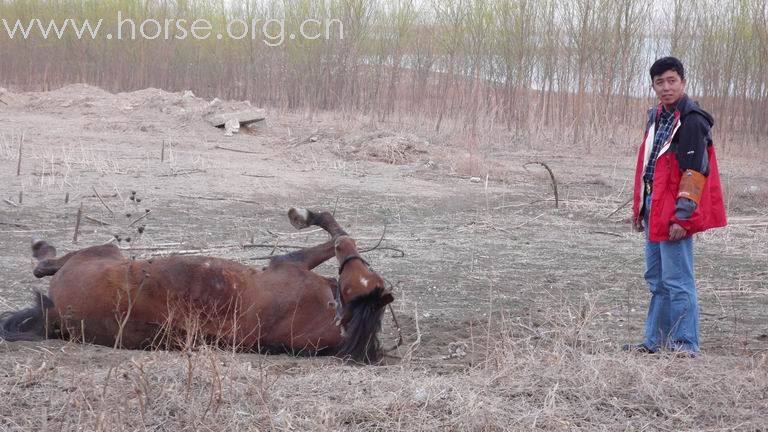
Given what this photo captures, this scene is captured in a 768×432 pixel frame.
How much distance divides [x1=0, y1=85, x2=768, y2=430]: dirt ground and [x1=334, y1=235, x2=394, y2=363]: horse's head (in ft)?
0.62

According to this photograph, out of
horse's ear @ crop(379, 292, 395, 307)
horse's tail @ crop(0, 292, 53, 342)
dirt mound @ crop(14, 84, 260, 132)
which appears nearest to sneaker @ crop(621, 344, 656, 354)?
horse's ear @ crop(379, 292, 395, 307)

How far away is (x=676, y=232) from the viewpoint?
4875 millimetres

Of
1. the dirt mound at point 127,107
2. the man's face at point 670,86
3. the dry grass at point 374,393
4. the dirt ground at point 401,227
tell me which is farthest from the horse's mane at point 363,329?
the dirt mound at point 127,107

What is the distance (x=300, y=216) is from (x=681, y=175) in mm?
2265

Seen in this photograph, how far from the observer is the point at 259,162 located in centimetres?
1436

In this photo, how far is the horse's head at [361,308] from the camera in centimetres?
477

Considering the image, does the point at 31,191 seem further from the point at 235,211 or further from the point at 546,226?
the point at 546,226

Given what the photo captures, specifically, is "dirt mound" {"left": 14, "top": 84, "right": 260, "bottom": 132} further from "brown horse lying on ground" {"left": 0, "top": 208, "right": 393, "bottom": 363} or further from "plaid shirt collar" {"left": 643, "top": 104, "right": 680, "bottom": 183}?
"plaid shirt collar" {"left": 643, "top": 104, "right": 680, "bottom": 183}

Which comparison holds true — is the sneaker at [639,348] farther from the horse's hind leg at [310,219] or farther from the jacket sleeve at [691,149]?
the horse's hind leg at [310,219]

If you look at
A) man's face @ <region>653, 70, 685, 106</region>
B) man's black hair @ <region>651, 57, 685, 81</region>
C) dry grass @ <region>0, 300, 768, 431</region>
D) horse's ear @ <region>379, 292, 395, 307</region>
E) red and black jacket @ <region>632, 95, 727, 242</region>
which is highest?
man's black hair @ <region>651, 57, 685, 81</region>

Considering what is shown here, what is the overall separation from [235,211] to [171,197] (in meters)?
0.90

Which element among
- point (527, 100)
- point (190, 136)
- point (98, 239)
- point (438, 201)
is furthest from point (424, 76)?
point (98, 239)

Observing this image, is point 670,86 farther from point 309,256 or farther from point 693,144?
point 309,256

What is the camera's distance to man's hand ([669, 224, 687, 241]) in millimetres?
4859
